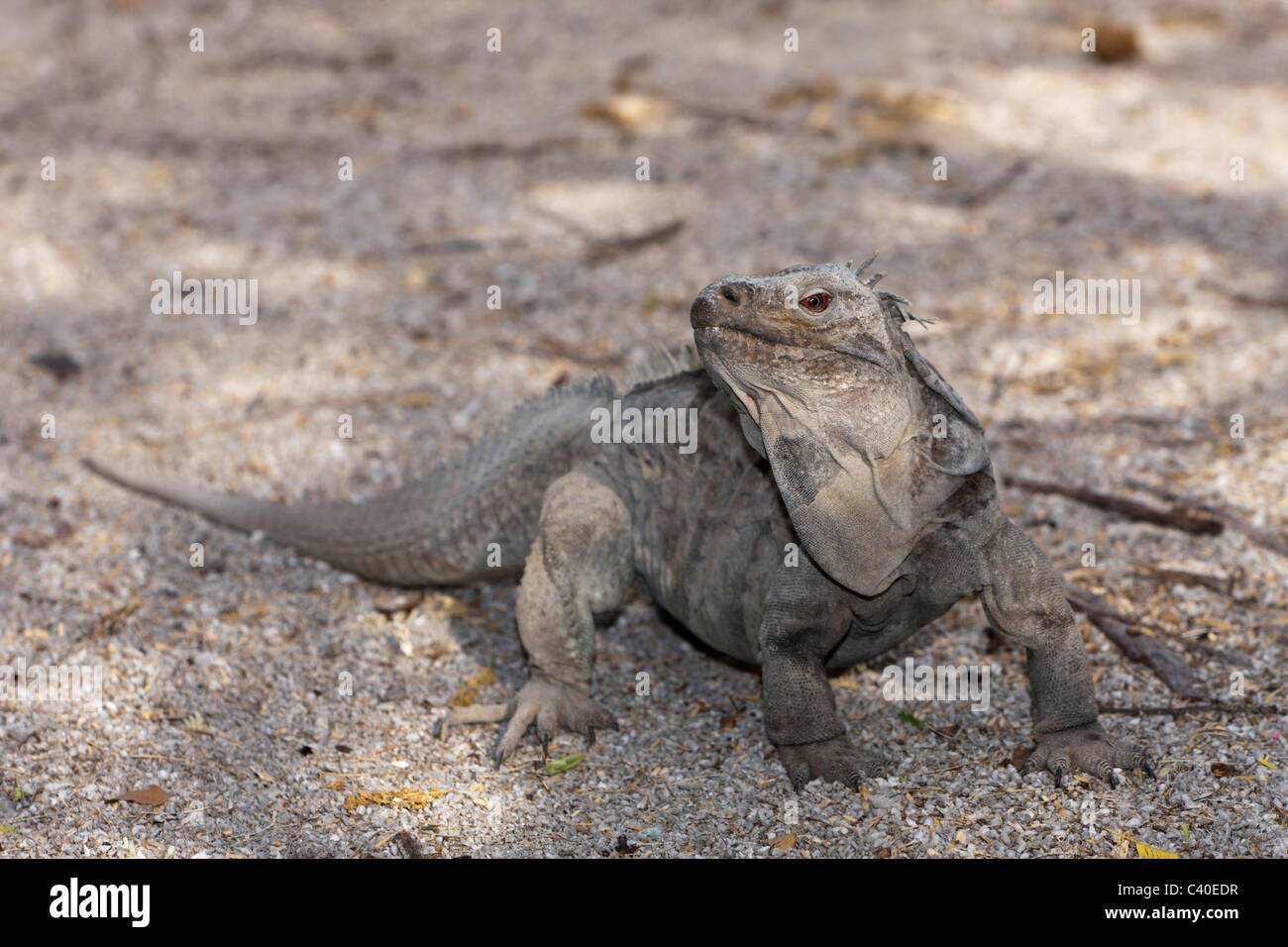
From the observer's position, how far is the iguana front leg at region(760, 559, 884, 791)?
3688 millimetres

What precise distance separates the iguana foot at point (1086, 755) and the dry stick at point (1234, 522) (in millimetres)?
1402

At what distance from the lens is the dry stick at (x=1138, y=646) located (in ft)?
13.3

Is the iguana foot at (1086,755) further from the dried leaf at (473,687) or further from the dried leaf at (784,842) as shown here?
the dried leaf at (473,687)

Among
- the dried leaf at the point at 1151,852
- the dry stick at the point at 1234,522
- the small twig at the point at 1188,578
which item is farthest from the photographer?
the dry stick at the point at 1234,522

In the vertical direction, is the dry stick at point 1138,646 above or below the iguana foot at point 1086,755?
above

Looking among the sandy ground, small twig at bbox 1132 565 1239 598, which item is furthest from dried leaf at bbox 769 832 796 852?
small twig at bbox 1132 565 1239 598

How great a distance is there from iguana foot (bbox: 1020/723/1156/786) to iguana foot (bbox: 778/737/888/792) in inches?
18.4

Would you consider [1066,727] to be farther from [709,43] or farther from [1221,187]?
[709,43]

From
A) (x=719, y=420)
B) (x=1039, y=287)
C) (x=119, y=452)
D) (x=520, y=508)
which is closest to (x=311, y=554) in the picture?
(x=520, y=508)

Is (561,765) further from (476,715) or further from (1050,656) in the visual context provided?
(1050,656)

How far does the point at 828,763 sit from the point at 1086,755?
745mm

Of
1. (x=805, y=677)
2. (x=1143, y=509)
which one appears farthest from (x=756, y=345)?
(x=1143, y=509)

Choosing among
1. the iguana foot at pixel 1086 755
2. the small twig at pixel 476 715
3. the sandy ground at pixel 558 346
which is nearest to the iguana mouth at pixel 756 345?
the sandy ground at pixel 558 346

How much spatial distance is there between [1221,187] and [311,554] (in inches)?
232
